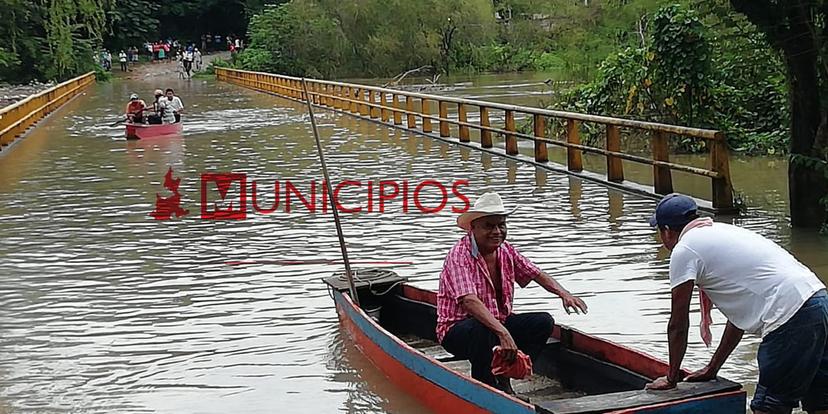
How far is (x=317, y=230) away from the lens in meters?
13.4

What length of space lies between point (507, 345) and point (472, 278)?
44 centimetres

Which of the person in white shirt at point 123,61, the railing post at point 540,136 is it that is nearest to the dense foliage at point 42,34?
the person in white shirt at point 123,61

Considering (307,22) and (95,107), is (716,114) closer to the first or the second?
(95,107)

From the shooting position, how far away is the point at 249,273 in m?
11.1

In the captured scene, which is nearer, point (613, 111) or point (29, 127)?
point (613, 111)

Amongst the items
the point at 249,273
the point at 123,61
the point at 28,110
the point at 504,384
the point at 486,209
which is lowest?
the point at 249,273

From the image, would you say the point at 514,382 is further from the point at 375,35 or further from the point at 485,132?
the point at 375,35

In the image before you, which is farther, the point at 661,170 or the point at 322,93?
the point at 322,93

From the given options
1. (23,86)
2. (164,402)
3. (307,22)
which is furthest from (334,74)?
(164,402)

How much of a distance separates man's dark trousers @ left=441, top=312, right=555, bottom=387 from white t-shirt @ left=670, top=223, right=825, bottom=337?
1.54 meters

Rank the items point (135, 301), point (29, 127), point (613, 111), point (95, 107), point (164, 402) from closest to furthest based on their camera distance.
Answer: point (164, 402) < point (135, 301) < point (613, 111) < point (29, 127) < point (95, 107)

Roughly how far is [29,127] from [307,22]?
35.3m

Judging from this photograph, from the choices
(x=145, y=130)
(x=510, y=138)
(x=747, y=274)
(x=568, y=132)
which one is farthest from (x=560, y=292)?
(x=145, y=130)
